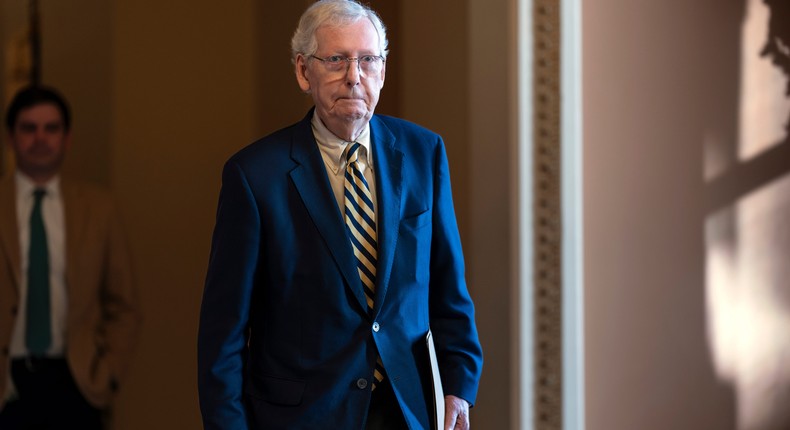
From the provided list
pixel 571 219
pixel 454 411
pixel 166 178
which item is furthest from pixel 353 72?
pixel 166 178

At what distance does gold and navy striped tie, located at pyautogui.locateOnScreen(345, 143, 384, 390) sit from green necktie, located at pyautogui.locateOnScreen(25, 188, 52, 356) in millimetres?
2575

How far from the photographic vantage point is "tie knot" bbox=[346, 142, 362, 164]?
2.62 metres

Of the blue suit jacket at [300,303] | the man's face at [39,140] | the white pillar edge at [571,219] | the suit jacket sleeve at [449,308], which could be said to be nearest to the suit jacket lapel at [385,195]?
the blue suit jacket at [300,303]

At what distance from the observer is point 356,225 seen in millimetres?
2594

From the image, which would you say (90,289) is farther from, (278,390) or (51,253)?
(278,390)

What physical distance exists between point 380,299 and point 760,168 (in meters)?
1.93

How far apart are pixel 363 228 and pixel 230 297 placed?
0.33 m

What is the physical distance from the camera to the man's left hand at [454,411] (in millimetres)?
2672

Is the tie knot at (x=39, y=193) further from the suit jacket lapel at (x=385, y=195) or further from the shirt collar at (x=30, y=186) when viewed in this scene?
the suit jacket lapel at (x=385, y=195)

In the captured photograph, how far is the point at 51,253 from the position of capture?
16.5 ft

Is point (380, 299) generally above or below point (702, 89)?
below

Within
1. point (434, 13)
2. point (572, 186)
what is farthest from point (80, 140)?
point (572, 186)

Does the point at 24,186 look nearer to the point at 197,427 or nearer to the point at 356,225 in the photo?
the point at 197,427

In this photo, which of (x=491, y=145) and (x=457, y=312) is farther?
(x=491, y=145)
